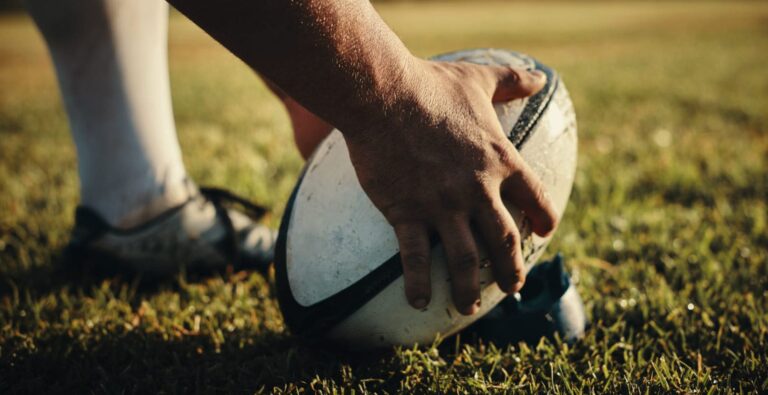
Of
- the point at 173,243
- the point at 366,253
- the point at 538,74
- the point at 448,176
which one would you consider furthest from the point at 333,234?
the point at 173,243

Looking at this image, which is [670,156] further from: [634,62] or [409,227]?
[634,62]

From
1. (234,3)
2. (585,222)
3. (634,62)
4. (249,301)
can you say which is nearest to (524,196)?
(234,3)

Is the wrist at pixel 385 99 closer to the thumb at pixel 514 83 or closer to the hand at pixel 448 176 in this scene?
the hand at pixel 448 176

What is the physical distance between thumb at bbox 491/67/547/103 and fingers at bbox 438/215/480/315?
0.34 m

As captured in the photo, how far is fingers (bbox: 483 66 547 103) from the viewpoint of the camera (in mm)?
1325

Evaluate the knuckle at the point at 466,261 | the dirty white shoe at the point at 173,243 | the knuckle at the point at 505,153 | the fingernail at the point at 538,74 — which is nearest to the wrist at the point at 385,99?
the knuckle at the point at 505,153

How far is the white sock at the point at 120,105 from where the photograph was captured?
178 centimetres

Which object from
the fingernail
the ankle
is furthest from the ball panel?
the ankle

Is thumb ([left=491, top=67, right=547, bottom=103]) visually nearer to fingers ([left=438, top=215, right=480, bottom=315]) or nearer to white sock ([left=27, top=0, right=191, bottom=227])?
fingers ([left=438, top=215, right=480, bottom=315])

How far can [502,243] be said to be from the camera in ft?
4.01

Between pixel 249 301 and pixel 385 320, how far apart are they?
0.55m

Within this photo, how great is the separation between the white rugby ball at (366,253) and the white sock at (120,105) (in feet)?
2.20

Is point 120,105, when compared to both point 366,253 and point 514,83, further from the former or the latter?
point 514,83

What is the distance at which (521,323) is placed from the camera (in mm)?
1522
